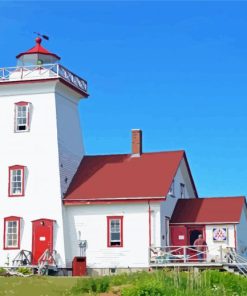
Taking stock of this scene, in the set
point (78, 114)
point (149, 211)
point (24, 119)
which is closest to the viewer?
point (149, 211)

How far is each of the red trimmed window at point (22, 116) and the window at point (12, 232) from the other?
462 cm

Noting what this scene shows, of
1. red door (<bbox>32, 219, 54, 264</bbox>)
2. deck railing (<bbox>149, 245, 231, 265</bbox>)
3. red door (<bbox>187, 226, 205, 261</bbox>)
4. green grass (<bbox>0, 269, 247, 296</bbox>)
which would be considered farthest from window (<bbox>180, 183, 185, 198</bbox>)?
green grass (<bbox>0, 269, 247, 296</bbox>)

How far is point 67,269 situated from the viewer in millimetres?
34281

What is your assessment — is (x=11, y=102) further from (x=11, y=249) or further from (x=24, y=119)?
(x=11, y=249)

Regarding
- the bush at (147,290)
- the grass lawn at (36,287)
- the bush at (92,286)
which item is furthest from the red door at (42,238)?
the bush at (147,290)

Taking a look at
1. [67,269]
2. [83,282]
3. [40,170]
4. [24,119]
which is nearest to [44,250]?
[67,269]

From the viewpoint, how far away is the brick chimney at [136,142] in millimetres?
38094

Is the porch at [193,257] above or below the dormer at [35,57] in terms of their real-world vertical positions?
below

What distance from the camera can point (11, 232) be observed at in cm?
3500

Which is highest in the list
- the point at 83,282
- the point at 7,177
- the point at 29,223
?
the point at 7,177

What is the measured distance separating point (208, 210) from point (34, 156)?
30.5 feet

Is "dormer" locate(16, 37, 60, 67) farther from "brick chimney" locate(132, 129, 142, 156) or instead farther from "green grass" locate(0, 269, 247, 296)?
"green grass" locate(0, 269, 247, 296)

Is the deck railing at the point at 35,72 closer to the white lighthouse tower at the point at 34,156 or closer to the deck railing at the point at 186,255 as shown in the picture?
the white lighthouse tower at the point at 34,156

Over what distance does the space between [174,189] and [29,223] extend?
25.4 ft
